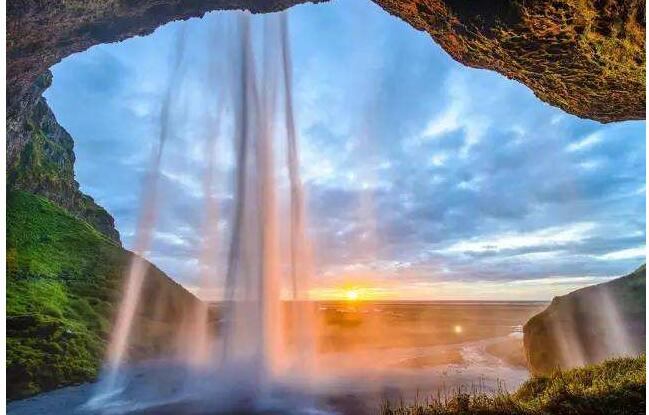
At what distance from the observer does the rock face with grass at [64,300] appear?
1220 centimetres

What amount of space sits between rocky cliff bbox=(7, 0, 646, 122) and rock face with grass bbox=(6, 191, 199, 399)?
369 inches

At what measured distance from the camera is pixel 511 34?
6.38 m

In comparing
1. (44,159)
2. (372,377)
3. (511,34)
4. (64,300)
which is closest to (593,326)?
(372,377)

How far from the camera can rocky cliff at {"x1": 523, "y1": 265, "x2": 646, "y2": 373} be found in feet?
38.4

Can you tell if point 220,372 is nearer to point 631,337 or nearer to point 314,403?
point 314,403

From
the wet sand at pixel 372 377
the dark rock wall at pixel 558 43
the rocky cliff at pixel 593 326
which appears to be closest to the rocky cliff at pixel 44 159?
the wet sand at pixel 372 377

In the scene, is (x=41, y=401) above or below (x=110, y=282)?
below

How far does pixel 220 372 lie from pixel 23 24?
1372cm

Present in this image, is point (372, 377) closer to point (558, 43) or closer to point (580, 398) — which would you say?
point (580, 398)

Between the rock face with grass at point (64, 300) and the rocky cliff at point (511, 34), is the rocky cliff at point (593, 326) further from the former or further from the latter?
the rock face with grass at point (64, 300)

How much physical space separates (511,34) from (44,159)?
31.8 meters

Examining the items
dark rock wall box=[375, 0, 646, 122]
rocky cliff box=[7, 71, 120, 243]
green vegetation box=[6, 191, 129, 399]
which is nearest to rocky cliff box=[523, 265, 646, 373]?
dark rock wall box=[375, 0, 646, 122]

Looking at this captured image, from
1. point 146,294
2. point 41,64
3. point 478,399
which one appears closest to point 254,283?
point 146,294

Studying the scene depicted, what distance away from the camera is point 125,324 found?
17.8 metres
